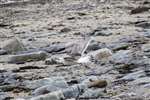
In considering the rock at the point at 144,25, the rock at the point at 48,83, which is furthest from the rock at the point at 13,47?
the rock at the point at 144,25

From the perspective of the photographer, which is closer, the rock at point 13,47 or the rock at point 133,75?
the rock at point 133,75

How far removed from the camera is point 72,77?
5.09 meters

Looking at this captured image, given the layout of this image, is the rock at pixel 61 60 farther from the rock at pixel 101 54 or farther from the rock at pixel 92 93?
the rock at pixel 92 93

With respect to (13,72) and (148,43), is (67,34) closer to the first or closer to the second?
(148,43)

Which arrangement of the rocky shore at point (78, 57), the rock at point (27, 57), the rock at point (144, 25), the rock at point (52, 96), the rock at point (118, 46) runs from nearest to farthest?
the rock at point (52, 96) < the rocky shore at point (78, 57) < the rock at point (27, 57) < the rock at point (118, 46) < the rock at point (144, 25)

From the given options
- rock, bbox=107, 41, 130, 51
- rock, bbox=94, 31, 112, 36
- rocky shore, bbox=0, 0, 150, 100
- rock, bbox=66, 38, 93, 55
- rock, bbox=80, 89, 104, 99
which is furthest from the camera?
rock, bbox=94, 31, 112, 36

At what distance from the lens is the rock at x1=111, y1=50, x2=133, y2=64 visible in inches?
230

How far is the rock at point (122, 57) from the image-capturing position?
19.2 feet

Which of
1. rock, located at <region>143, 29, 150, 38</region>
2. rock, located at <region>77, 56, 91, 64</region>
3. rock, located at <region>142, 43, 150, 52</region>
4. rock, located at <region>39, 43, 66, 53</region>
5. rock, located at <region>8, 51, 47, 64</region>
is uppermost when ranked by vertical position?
rock, located at <region>77, 56, 91, 64</region>

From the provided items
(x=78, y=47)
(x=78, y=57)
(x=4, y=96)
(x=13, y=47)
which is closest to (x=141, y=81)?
(x=4, y=96)

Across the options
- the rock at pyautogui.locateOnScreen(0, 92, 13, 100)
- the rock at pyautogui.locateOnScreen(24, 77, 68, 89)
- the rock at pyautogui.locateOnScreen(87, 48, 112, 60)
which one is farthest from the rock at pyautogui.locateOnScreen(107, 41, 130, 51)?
the rock at pyautogui.locateOnScreen(0, 92, 13, 100)

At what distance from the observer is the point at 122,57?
20.0 feet

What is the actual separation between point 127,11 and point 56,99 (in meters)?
8.36

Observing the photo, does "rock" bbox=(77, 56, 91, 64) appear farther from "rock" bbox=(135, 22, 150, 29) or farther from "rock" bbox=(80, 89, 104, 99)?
"rock" bbox=(135, 22, 150, 29)
